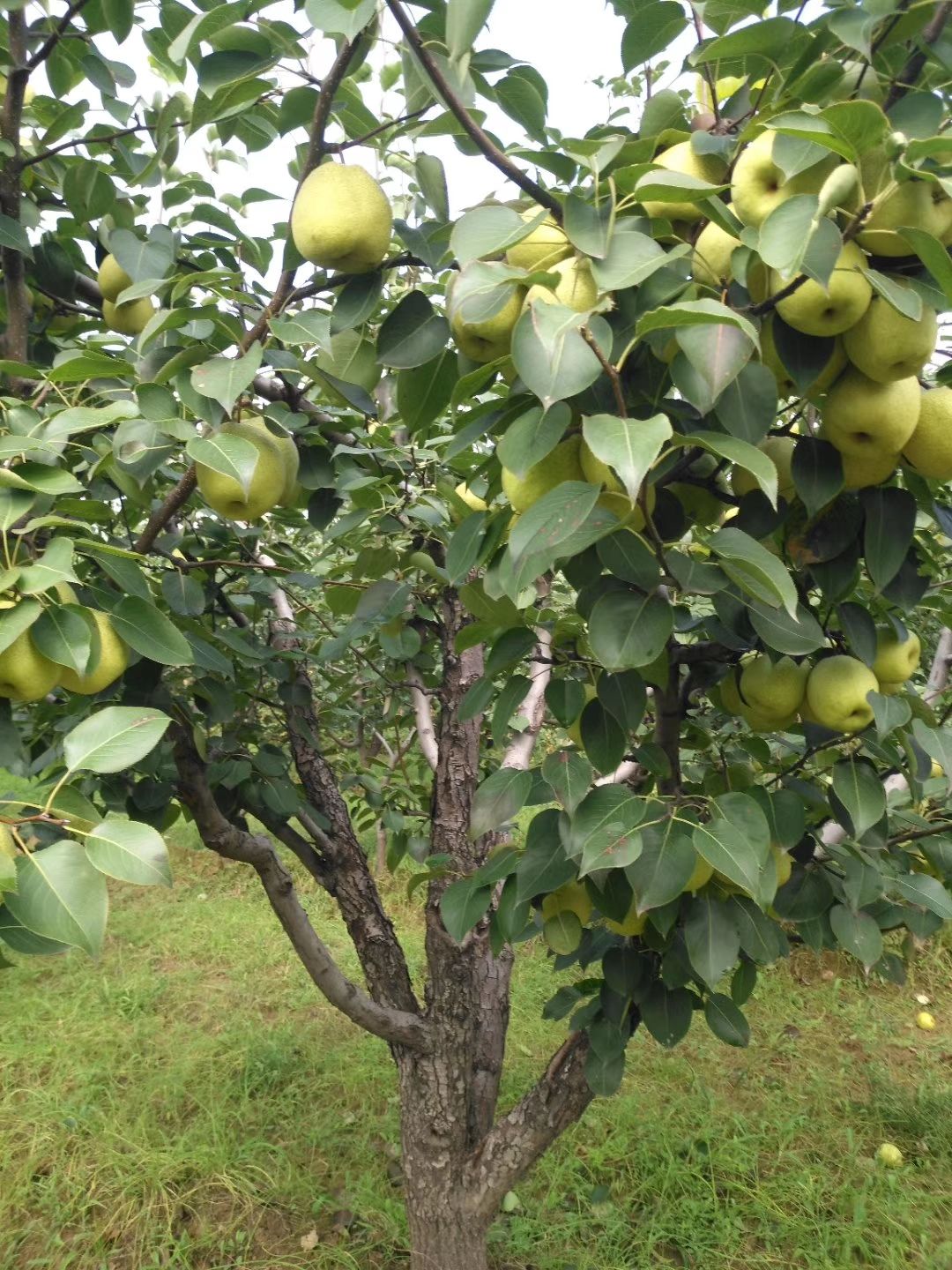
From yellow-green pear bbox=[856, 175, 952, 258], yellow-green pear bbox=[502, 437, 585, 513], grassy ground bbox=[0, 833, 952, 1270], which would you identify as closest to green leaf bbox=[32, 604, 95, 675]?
yellow-green pear bbox=[502, 437, 585, 513]

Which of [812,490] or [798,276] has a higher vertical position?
[798,276]

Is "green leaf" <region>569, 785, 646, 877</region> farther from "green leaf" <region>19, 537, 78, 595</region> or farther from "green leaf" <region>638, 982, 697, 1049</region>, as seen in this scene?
"green leaf" <region>19, 537, 78, 595</region>

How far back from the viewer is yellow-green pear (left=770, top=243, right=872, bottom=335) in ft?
2.06

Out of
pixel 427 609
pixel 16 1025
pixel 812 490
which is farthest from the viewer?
pixel 16 1025

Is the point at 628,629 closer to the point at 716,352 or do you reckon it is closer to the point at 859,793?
the point at 716,352

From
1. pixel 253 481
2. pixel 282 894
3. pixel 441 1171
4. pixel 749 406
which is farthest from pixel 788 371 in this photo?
pixel 441 1171

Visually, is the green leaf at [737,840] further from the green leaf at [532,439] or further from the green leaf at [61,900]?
the green leaf at [61,900]

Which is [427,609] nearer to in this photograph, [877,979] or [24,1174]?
[24,1174]

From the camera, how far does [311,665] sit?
9.82 feet

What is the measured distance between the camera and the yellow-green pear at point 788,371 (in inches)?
28.1

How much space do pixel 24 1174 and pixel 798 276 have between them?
3.22 metres

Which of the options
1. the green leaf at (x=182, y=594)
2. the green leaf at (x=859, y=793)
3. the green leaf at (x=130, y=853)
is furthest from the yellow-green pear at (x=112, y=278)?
the green leaf at (x=859, y=793)

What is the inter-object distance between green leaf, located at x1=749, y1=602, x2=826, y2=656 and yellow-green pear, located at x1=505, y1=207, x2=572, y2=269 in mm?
356

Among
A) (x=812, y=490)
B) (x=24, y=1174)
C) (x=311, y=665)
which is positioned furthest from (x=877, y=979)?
(x=812, y=490)
